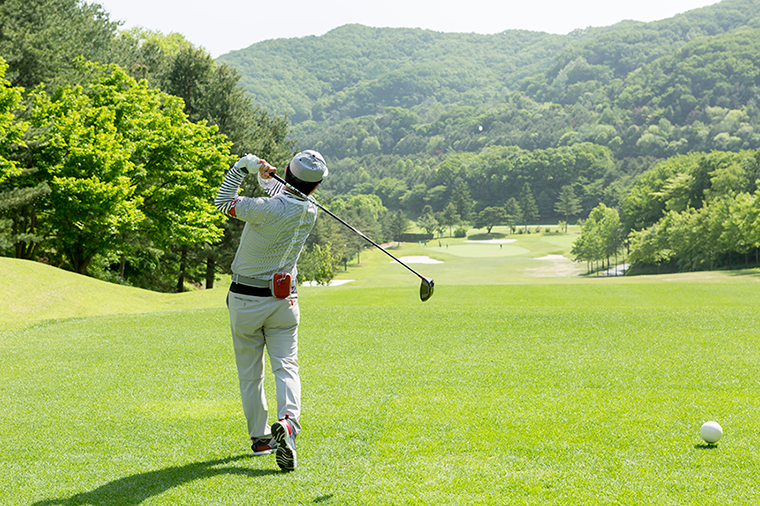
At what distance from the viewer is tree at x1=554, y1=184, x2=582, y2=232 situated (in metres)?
154

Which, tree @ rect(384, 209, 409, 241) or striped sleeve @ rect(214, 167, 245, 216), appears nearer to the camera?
striped sleeve @ rect(214, 167, 245, 216)

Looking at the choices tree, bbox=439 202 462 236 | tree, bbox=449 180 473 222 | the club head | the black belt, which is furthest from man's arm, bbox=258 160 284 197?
tree, bbox=449 180 473 222

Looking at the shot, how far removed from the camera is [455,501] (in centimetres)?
435

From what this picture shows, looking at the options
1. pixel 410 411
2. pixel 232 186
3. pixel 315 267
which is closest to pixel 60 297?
pixel 410 411

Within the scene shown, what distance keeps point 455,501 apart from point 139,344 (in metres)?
8.71

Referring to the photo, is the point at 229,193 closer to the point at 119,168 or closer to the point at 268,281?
the point at 268,281

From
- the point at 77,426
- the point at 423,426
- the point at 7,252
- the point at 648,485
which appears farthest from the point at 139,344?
the point at 7,252

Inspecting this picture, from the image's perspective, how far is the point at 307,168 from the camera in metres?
5.27

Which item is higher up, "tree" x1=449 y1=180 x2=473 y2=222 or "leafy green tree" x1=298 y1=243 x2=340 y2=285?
"tree" x1=449 y1=180 x2=473 y2=222

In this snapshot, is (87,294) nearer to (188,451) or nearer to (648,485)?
(188,451)

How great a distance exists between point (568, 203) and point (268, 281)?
515ft

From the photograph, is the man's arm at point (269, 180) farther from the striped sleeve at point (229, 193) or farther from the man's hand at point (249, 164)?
the striped sleeve at point (229, 193)

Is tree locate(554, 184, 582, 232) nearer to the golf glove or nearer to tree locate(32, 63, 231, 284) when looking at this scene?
tree locate(32, 63, 231, 284)

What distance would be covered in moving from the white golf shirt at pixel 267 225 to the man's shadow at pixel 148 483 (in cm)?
166
